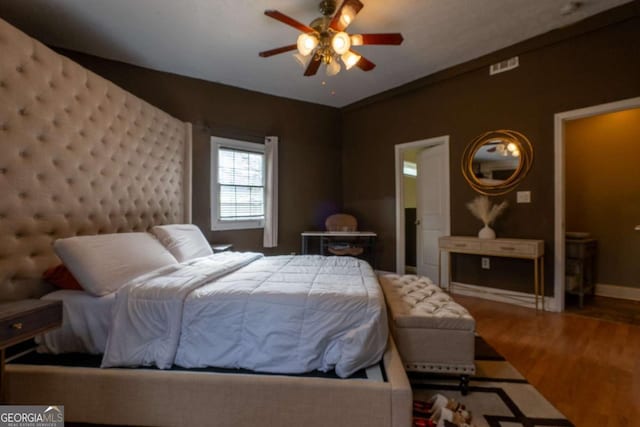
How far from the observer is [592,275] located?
381 cm

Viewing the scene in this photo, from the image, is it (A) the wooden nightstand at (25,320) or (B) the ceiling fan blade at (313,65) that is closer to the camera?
(A) the wooden nightstand at (25,320)

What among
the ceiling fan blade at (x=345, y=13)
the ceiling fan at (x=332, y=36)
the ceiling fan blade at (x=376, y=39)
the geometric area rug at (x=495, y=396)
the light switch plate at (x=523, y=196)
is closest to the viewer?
the geometric area rug at (x=495, y=396)

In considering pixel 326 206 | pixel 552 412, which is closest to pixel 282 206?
pixel 326 206

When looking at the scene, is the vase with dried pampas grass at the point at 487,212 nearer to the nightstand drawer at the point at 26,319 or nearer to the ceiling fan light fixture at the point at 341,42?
the ceiling fan light fixture at the point at 341,42

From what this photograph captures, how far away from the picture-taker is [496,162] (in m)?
3.64

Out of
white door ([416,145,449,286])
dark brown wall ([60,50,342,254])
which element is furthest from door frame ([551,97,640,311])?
dark brown wall ([60,50,342,254])

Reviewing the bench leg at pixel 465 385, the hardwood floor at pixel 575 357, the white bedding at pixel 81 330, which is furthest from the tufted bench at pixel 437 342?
the white bedding at pixel 81 330

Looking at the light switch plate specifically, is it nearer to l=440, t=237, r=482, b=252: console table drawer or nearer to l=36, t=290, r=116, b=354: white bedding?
l=440, t=237, r=482, b=252: console table drawer

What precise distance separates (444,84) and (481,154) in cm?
112

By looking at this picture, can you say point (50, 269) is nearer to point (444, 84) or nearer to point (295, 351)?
point (295, 351)

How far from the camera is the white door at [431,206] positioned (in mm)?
4191

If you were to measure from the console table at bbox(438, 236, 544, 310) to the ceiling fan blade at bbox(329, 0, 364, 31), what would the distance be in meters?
2.70

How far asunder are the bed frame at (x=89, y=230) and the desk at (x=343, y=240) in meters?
2.51

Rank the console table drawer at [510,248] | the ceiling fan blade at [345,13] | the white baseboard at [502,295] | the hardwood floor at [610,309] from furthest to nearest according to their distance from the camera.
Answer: the white baseboard at [502,295], the console table drawer at [510,248], the hardwood floor at [610,309], the ceiling fan blade at [345,13]
